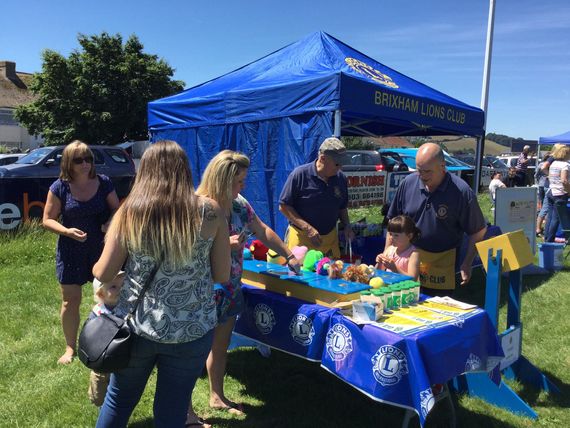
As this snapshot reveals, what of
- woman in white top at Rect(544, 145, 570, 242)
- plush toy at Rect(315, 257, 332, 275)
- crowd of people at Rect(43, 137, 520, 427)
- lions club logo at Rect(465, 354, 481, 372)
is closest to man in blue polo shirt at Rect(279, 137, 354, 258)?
crowd of people at Rect(43, 137, 520, 427)

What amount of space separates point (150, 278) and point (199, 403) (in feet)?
5.39

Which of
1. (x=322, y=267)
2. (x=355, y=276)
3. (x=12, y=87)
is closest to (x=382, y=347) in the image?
(x=355, y=276)

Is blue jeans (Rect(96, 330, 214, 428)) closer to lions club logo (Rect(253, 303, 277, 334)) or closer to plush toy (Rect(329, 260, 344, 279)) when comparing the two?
lions club logo (Rect(253, 303, 277, 334))

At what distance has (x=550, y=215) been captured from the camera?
27.2 ft

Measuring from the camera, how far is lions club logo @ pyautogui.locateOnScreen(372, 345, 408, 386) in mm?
2148

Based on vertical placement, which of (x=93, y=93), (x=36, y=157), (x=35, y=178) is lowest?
(x=35, y=178)

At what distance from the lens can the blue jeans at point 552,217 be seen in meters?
7.98

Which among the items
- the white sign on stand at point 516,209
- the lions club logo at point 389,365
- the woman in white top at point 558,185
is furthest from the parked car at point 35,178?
the woman in white top at point 558,185

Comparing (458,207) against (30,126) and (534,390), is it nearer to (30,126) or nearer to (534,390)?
(534,390)

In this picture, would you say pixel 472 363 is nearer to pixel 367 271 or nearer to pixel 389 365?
pixel 389 365

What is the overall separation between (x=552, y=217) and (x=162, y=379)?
815cm

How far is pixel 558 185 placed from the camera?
8008 mm

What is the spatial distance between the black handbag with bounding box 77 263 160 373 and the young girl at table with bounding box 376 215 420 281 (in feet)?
5.90

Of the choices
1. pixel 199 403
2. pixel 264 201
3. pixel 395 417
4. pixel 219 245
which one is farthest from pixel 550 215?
pixel 219 245
